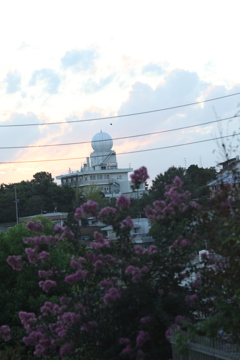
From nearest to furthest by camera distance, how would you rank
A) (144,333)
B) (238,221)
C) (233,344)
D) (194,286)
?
1. (238,221)
2. (233,344)
3. (144,333)
4. (194,286)

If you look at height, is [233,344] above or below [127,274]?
below

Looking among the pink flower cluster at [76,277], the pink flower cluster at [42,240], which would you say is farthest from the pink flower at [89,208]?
the pink flower cluster at [76,277]

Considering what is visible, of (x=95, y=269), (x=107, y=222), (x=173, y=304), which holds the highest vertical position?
(x=107, y=222)

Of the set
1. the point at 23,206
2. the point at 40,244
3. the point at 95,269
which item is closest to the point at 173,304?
the point at 95,269

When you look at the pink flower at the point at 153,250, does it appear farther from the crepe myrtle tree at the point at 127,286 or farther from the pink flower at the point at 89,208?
the pink flower at the point at 89,208

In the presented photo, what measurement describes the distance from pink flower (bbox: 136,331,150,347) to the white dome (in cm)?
9732

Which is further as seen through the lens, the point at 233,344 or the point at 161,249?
the point at 161,249

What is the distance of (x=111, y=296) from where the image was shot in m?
8.84

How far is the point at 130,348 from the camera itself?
897cm

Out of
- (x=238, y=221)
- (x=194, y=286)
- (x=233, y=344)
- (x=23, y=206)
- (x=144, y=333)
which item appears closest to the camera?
(x=238, y=221)

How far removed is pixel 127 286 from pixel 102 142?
334 feet

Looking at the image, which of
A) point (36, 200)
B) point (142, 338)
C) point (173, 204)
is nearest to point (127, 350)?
point (142, 338)

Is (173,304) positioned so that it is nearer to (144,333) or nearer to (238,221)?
(144,333)

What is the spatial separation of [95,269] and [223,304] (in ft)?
6.67
